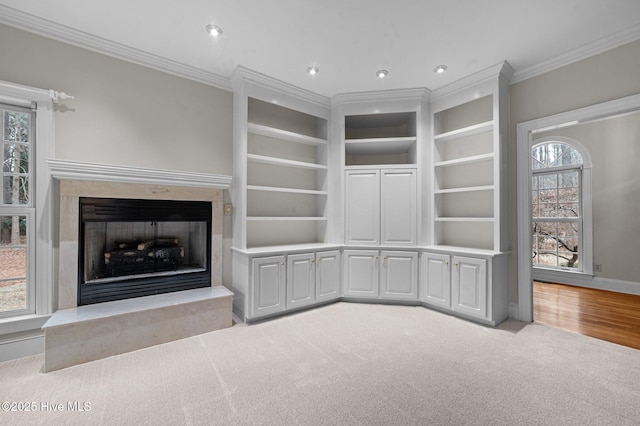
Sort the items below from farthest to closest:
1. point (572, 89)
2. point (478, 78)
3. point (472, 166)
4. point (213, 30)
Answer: point (472, 166) < point (478, 78) < point (572, 89) < point (213, 30)

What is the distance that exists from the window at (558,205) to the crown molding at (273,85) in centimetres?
384

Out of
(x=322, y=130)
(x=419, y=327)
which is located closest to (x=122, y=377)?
(x=419, y=327)

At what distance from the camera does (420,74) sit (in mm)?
3221

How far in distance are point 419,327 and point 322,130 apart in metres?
2.83

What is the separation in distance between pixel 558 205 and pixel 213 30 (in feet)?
19.9

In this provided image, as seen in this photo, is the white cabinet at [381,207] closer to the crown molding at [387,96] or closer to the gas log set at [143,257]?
the crown molding at [387,96]

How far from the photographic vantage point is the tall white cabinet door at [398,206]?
3.62 m

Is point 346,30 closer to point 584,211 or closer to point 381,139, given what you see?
point 381,139

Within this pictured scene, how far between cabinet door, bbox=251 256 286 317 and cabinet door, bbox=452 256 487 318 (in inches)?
78.5

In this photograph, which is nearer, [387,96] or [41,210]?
[41,210]

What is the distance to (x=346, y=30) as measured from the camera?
8.05ft

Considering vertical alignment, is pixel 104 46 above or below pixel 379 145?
above

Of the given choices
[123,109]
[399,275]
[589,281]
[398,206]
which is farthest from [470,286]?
[123,109]

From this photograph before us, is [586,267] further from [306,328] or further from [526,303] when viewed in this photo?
[306,328]
